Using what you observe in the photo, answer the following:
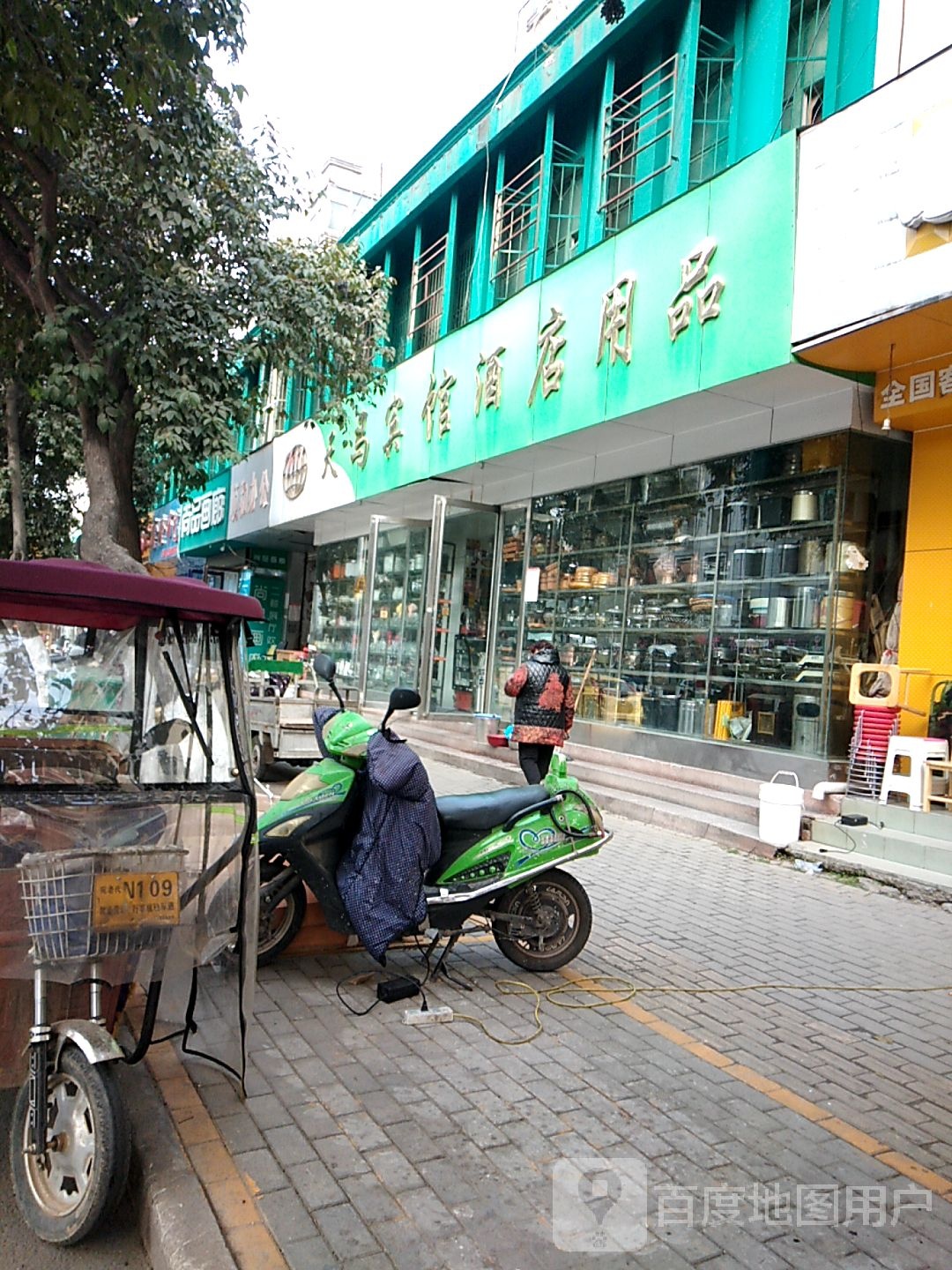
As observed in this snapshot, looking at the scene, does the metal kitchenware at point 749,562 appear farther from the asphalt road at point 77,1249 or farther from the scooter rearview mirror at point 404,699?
the asphalt road at point 77,1249

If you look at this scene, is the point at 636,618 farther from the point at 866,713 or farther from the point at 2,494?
the point at 2,494

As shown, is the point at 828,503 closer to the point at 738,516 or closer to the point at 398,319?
the point at 738,516

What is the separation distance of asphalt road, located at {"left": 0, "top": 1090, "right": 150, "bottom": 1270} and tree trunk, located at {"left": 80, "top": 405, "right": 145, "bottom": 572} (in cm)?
792

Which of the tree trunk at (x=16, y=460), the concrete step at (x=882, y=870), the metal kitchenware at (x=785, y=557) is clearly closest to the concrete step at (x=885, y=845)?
the concrete step at (x=882, y=870)

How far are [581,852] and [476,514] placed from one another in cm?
1106

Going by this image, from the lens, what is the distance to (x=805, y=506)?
909 cm

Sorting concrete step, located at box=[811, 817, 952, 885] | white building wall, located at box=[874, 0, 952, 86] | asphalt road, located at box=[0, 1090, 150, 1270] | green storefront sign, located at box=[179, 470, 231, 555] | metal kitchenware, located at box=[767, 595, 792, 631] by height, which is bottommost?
asphalt road, located at box=[0, 1090, 150, 1270]

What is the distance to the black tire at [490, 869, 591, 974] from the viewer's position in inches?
182

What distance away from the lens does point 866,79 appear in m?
8.73

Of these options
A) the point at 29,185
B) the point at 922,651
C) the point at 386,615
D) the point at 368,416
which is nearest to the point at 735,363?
the point at 922,651

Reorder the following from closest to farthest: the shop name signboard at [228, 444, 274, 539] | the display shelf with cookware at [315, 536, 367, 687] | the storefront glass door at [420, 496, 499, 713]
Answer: the storefront glass door at [420, 496, 499, 713] < the display shelf with cookware at [315, 536, 367, 687] < the shop name signboard at [228, 444, 274, 539]

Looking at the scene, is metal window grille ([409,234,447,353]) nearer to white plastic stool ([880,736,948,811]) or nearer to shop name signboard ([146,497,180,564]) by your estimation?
white plastic stool ([880,736,948,811])

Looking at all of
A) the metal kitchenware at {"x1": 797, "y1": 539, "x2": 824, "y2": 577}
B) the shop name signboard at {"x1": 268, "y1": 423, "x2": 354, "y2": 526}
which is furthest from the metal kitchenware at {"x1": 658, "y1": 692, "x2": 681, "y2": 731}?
the shop name signboard at {"x1": 268, "y1": 423, "x2": 354, "y2": 526}

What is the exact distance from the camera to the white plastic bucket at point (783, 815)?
7.68 meters
